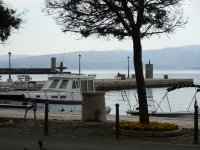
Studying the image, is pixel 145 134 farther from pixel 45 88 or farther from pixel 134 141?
pixel 45 88

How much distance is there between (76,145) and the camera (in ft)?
45.3

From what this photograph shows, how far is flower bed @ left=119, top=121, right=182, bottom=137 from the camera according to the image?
15.9 m

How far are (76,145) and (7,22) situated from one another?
7339 millimetres

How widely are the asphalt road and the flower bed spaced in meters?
1.13

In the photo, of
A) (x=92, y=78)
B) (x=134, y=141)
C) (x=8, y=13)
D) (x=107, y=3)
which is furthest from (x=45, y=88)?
(x=134, y=141)


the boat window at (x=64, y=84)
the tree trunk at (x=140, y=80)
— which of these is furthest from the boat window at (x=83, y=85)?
the tree trunk at (x=140, y=80)

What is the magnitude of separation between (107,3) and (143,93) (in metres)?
3.20

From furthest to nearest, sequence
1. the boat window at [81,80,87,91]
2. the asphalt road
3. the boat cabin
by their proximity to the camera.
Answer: the boat window at [81,80,87,91] → the boat cabin → the asphalt road

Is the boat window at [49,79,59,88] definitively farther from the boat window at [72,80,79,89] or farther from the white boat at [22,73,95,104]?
the boat window at [72,80,79,89]

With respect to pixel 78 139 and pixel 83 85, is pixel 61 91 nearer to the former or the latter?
pixel 83 85

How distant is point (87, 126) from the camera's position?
61.3 ft

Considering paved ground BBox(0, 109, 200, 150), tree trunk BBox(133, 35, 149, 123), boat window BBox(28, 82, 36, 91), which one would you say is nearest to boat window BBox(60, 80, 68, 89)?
boat window BBox(28, 82, 36, 91)

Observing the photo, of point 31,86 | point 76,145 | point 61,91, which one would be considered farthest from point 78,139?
point 31,86

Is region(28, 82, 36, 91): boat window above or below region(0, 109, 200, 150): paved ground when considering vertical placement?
above
